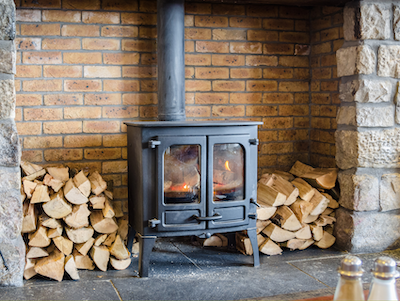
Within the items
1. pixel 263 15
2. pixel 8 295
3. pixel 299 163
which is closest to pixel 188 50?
pixel 263 15

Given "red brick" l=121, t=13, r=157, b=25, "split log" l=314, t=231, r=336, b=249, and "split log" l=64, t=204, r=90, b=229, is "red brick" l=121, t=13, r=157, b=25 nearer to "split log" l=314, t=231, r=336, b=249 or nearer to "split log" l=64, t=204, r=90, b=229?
"split log" l=64, t=204, r=90, b=229

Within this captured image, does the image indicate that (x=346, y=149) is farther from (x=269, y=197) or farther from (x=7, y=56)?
(x=7, y=56)

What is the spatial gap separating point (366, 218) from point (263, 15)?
156 centimetres

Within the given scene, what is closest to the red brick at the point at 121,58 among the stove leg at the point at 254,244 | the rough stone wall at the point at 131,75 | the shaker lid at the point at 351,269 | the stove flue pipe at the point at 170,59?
the rough stone wall at the point at 131,75

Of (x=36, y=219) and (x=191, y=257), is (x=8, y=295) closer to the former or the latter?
(x=36, y=219)

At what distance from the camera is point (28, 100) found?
267 cm

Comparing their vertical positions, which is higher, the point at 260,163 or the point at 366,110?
the point at 366,110

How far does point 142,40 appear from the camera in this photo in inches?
112

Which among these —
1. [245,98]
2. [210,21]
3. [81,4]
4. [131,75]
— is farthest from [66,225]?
[210,21]

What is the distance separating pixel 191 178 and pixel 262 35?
1.30 meters

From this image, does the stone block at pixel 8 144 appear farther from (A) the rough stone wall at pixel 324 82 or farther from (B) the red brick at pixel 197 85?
(A) the rough stone wall at pixel 324 82

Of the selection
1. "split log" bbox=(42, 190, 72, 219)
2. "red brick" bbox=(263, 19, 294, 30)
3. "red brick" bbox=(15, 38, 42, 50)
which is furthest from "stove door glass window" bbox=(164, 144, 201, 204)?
"red brick" bbox=(263, 19, 294, 30)

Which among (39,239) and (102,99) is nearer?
(39,239)

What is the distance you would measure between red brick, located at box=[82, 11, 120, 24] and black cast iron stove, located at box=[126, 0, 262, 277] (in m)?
0.77
